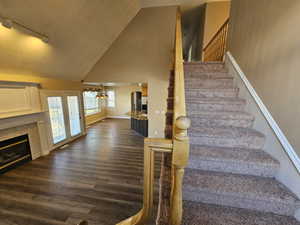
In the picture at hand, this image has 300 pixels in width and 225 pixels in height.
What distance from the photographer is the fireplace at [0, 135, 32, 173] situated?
2984 mm

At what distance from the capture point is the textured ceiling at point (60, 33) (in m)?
2.13

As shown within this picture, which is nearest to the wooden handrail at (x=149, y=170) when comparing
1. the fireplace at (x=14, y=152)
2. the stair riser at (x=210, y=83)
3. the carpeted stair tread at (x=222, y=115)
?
the carpeted stair tread at (x=222, y=115)

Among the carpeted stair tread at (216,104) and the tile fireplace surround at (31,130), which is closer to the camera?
the carpeted stair tread at (216,104)

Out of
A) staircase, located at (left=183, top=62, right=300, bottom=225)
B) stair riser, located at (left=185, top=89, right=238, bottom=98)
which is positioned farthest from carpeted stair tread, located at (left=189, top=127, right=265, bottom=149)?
stair riser, located at (left=185, top=89, right=238, bottom=98)

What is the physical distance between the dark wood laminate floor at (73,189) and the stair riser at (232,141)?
1611 millimetres

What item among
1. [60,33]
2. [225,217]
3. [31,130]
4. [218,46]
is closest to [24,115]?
[31,130]

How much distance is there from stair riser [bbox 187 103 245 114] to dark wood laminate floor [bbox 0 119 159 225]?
1865 millimetres

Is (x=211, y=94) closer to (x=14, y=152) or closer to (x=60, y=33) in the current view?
(x=60, y=33)

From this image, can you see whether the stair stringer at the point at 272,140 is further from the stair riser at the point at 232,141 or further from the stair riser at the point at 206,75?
the stair riser at the point at 206,75

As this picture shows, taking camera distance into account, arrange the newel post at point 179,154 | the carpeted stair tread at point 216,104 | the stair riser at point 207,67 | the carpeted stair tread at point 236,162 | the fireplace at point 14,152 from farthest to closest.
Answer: the fireplace at point 14,152
the stair riser at point 207,67
the carpeted stair tread at point 216,104
the carpeted stair tread at point 236,162
the newel post at point 179,154

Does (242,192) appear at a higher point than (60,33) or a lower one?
lower

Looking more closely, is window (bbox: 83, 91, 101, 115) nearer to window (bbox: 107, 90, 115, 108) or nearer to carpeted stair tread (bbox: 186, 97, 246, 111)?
window (bbox: 107, 90, 115, 108)

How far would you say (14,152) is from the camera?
10.6ft

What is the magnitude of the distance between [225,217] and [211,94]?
1.58m
